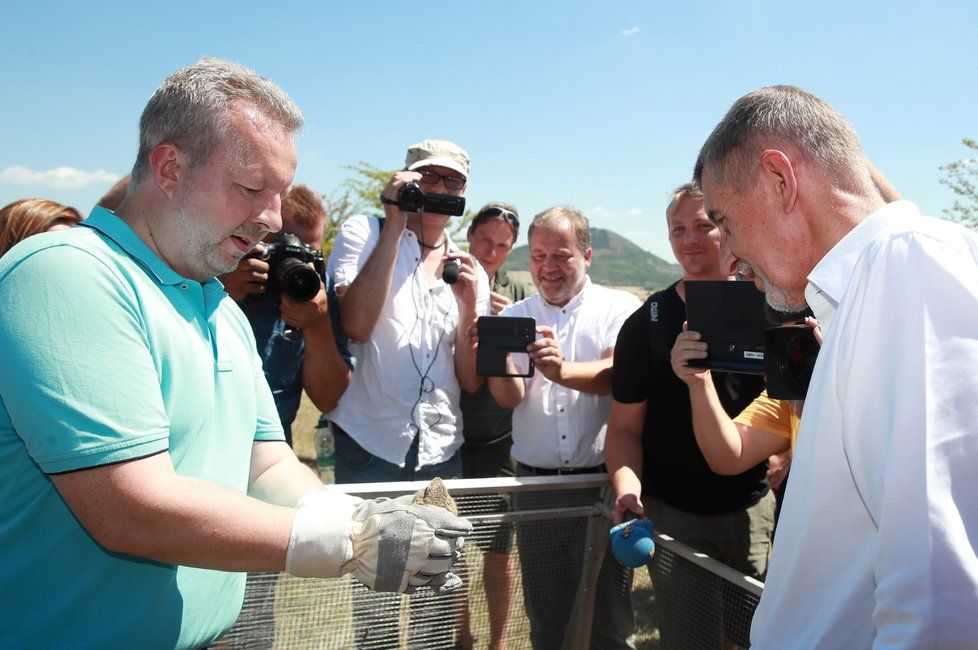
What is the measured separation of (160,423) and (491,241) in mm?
3576

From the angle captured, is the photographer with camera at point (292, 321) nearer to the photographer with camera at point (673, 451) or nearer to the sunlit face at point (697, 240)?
the photographer with camera at point (673, 451)

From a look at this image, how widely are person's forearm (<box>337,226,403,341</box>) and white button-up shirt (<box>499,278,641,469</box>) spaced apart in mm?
757

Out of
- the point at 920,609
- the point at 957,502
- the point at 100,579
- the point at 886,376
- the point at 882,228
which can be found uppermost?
the point at 882,228

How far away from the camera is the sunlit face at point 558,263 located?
12.3ft

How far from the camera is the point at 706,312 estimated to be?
2.50 metres

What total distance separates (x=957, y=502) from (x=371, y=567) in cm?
111

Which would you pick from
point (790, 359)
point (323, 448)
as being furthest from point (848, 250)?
point (323, 448)

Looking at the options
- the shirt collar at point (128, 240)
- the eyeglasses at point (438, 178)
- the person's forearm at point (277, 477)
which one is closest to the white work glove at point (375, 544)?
the person's forearm at point (277, 477)

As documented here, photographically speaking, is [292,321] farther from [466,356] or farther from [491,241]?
[491,241]

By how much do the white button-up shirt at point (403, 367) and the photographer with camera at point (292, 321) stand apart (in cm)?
13

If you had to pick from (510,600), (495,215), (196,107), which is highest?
(495,215)

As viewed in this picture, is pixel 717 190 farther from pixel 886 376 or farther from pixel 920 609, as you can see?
pixel 920 609

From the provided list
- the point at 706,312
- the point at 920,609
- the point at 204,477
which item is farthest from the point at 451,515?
the point at 706,312

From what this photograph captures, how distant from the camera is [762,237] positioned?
1522 millimetres
